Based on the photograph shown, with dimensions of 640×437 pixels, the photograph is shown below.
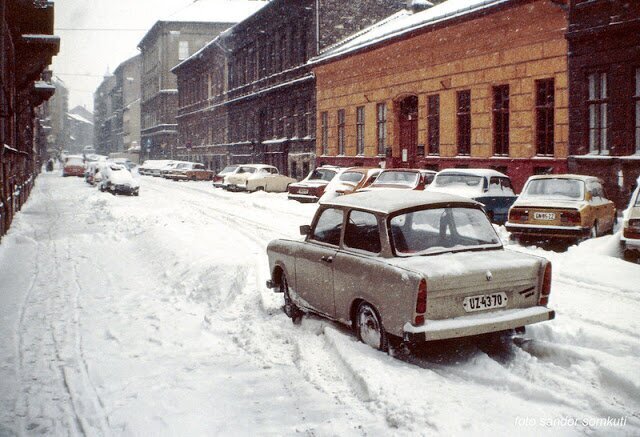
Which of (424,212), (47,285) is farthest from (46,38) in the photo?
(424,212)

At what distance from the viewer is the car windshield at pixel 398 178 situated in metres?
18.8

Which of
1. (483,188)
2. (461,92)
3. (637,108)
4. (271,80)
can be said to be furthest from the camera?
(271,80)

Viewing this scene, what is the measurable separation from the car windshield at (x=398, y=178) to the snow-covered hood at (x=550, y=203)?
18.0 ft

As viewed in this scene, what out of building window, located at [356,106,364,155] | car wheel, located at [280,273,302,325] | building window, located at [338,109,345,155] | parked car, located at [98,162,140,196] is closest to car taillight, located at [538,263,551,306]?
car wheel, located at [280,273,302,325]

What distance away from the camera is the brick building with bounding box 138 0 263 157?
230 ft

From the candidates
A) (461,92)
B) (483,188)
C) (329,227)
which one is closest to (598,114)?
(483,188)

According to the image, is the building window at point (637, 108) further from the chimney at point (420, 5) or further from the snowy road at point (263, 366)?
the chimney at point (420, 5)

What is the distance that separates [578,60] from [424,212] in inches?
559

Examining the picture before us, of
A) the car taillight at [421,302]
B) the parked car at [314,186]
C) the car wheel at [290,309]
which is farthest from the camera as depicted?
the parked car at [314,186]

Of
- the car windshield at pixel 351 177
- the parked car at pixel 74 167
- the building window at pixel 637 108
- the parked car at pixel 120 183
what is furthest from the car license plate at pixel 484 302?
the parked car at pixel 74 167

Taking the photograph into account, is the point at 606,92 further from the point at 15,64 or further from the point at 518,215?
the point at 15,64

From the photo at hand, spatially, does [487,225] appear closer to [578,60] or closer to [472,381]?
[472,381]

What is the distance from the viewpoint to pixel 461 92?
23.6 m

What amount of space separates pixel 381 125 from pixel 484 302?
23175 millimetres
